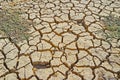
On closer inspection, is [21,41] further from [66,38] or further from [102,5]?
[102,5]

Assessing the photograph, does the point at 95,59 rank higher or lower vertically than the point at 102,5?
lower

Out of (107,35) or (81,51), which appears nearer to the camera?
(81,51)

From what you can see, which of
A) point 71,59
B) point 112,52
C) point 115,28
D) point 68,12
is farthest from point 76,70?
point 68,12

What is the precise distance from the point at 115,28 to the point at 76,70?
1.08 metres

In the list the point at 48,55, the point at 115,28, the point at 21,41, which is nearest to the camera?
the point at 48,55

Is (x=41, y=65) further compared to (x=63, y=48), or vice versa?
(x=63, y=48)

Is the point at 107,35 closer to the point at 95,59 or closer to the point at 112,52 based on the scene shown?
the point at 112,52

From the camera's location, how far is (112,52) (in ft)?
A: 9.64

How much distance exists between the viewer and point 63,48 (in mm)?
2996

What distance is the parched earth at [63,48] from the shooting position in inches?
104

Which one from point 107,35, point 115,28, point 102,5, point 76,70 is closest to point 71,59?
point 76,70

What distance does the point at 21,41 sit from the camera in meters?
3.09

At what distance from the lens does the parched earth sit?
264 cm

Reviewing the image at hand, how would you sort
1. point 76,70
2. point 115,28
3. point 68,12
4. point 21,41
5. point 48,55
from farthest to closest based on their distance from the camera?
point 68,12, point 115,28, point 21,41, point 48,55, point 76,70
